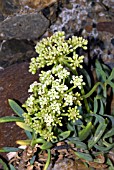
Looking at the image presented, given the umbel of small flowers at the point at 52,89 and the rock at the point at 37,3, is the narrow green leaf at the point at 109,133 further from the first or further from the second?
the rock at the point at 37,3

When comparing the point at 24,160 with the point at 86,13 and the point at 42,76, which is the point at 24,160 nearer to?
the point at 42,76

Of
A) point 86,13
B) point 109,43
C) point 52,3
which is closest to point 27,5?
point 52,3

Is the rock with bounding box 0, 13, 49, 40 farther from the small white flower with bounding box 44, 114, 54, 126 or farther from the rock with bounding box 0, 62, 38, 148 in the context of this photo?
the small white flower with bounding box 44, 114, 54, 126

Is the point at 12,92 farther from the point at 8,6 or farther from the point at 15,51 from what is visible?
the point at 8,6

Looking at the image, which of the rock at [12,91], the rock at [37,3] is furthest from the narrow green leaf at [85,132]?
the rock at [37,3]

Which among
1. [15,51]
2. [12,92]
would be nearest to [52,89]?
[12,92]

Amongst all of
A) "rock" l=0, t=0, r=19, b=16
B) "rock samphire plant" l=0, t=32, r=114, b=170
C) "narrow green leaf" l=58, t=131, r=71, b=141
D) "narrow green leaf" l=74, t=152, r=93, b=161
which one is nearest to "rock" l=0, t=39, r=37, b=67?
"rock" l=0, t=0, r=19, b=16
